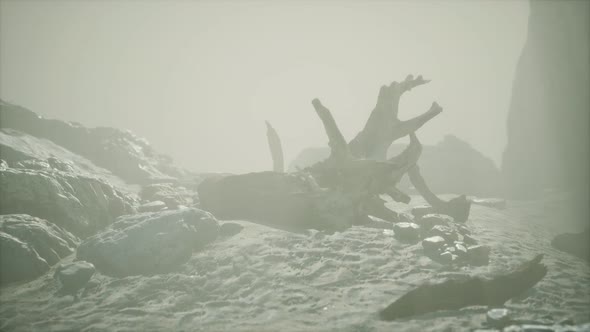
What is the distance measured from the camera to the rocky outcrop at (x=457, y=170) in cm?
2727

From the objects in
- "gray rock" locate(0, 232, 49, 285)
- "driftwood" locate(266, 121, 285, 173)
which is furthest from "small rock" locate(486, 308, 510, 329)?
"driftwood" locate(266, 121, 285, 173)

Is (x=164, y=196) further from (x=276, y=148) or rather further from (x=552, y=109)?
(x=552, y=109)

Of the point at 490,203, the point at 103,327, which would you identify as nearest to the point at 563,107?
the point at 490,203

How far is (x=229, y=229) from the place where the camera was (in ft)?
29.1

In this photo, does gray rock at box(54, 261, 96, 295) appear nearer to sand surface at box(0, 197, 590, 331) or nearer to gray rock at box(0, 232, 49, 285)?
sand surface at box(0, 197, 590, 331)

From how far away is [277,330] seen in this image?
14.7 feet

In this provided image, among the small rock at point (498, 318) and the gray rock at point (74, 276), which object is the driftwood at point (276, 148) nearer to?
the gray rock at point (74, 276)

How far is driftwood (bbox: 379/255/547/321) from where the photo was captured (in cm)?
475

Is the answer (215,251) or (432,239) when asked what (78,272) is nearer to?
(215,251)

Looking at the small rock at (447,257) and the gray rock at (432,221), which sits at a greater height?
the gray rock at (432,221)

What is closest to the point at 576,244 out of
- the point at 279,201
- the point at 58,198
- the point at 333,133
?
the point at 333,133

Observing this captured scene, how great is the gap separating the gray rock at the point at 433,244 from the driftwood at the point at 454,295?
1.87 metres

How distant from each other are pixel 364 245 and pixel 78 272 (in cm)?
654

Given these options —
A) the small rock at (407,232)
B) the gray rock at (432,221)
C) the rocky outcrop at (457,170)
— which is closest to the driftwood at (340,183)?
the gray rock at (432,221)
